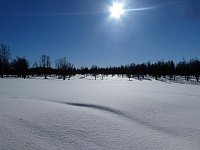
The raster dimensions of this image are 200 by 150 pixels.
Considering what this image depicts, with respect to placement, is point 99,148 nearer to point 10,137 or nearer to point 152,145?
point 152,145

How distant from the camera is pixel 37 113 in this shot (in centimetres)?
737

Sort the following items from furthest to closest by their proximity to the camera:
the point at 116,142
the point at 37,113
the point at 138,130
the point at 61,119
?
the point at 37,113
the point at 61,119
the point at 138,130
the point at 116,142

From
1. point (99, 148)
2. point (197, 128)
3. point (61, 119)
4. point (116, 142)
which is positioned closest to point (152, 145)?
point (116, 142)

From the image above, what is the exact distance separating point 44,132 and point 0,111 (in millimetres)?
2743

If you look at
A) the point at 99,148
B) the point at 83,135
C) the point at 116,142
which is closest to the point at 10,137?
the point at 83,135

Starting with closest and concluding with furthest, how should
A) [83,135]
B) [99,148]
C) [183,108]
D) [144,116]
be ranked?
1. [99,148]
2. [83,135]
3. [144,116]
4. [183,108]

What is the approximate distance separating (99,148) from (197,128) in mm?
3464

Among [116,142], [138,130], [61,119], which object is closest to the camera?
[116,142]

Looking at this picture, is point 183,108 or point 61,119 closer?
point 61,119

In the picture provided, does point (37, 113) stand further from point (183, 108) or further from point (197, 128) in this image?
point (183, 108)

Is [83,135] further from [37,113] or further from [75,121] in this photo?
[37,113]

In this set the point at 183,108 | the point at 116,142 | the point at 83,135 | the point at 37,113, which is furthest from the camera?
the point at 183,108

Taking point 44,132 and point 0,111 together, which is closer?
point 44,132

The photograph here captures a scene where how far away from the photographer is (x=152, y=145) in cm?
521
